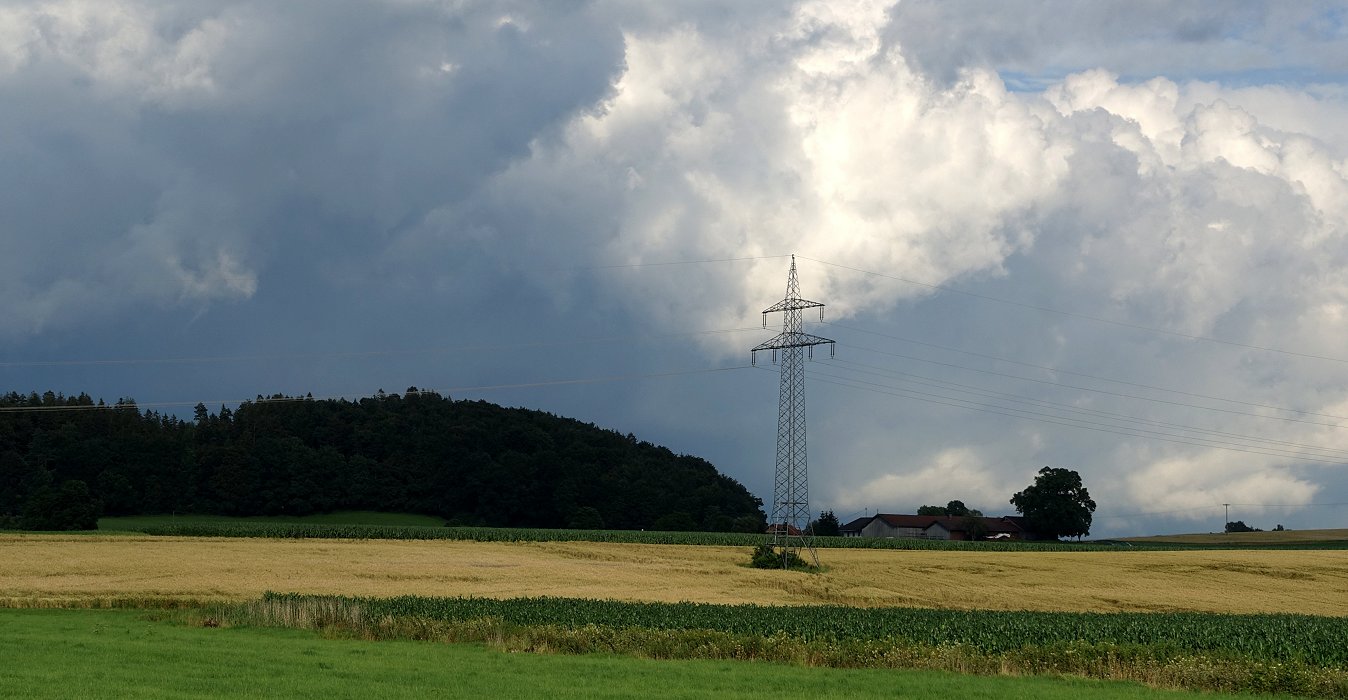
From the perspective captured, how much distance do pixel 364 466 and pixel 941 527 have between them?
89.6 metres

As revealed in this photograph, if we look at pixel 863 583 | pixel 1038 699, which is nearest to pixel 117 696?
pixel 1038 699

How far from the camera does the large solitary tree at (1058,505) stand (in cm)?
16075

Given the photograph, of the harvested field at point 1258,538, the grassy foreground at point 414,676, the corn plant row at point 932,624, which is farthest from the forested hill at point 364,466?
the grassy foreground at point 414,676

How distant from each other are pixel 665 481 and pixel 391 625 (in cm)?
14522

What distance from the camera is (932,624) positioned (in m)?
36.0

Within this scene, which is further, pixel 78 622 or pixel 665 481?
A: pixel 665 481

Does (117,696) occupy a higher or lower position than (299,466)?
lower

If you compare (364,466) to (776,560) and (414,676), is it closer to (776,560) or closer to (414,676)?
(776,560)

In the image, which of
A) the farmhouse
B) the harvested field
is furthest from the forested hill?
the harvested field

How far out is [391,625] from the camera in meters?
36.2

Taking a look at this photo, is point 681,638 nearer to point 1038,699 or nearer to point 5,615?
point 1038,699

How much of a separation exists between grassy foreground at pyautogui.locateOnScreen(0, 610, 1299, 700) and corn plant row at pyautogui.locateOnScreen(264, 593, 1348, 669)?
4.16 metres

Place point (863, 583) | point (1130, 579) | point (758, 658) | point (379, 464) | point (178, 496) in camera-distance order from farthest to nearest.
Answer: point (379, 464) < point (178, 496) < point (1130, 579) < point (863, 583) < point (758, 658)

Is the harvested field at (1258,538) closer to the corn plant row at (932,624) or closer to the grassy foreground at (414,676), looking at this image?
the corn plant row at (932,624)
